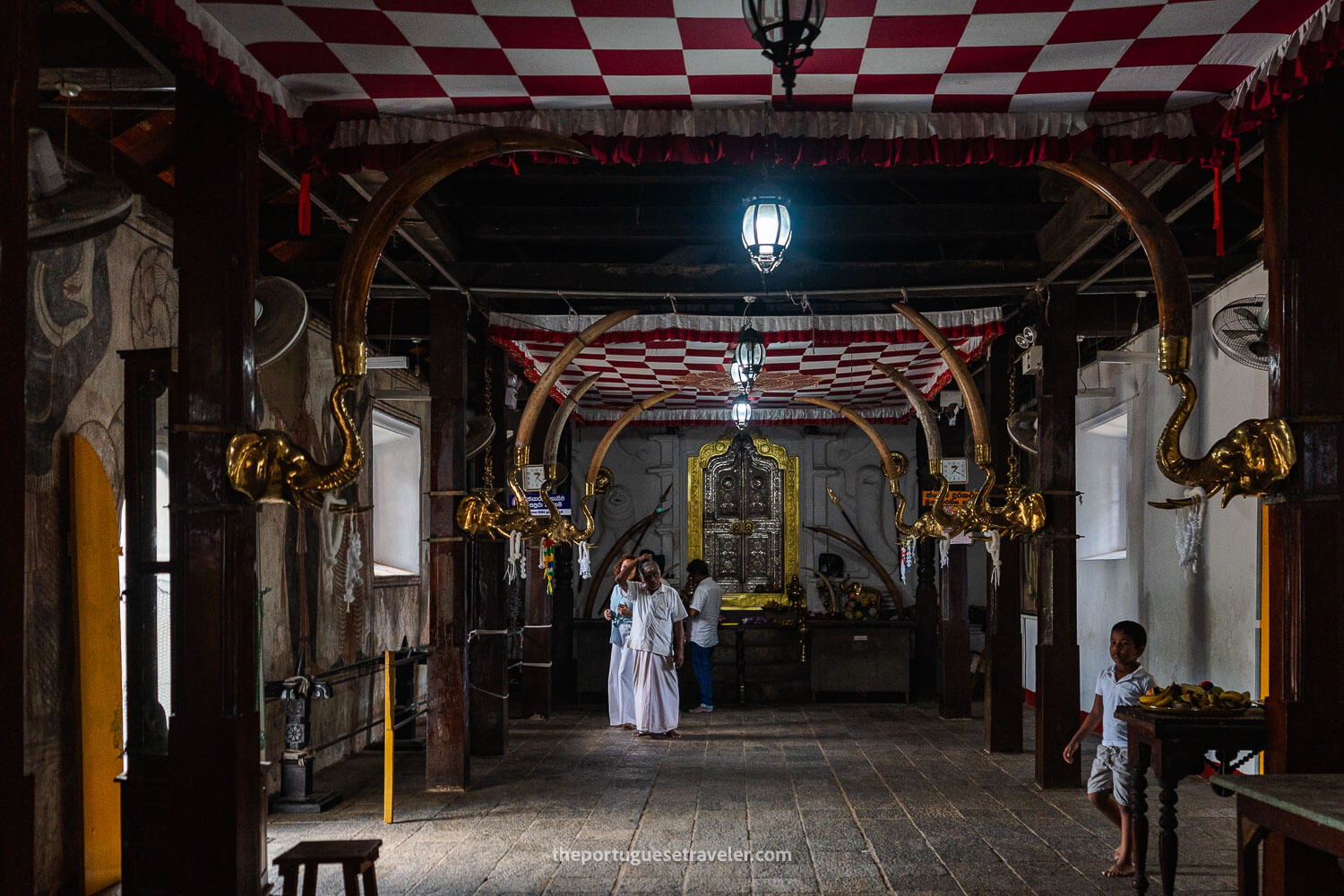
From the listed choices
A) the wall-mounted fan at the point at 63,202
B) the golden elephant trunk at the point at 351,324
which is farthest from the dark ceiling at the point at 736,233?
the wall-mounted fan at the point at 63,202

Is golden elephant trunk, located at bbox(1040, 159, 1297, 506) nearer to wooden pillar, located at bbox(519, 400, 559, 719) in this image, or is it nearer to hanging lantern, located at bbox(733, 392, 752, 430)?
hanging lantern, located at bbox(733, 392, 752, 430)

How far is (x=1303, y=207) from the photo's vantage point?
182 inches

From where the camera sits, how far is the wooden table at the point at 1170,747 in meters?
5.16

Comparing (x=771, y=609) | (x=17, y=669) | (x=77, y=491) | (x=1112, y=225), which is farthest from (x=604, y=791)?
(x=771, y=609)

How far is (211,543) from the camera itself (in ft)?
A: 14.6

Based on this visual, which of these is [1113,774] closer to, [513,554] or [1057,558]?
[1057,558]

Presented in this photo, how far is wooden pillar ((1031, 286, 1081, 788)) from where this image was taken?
869 centimetres

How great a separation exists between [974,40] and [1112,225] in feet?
9.29

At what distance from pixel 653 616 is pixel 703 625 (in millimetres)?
2127

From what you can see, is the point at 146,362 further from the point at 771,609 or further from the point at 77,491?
the point at 771,609

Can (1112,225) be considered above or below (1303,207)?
above

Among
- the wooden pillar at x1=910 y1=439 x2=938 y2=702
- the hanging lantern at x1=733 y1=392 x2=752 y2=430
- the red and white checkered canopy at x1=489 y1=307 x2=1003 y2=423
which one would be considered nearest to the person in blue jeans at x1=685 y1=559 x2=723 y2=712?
the red and white checkered canopy at x1=489 y1=307 x2=1003 y2=423

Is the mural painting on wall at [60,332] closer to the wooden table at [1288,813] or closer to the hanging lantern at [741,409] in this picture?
the wooden table at [1288,813]

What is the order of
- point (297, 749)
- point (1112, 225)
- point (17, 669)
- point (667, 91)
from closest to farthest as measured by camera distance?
point (17, 669), point (667, 91), point (1112, 225), point (297, 749)
